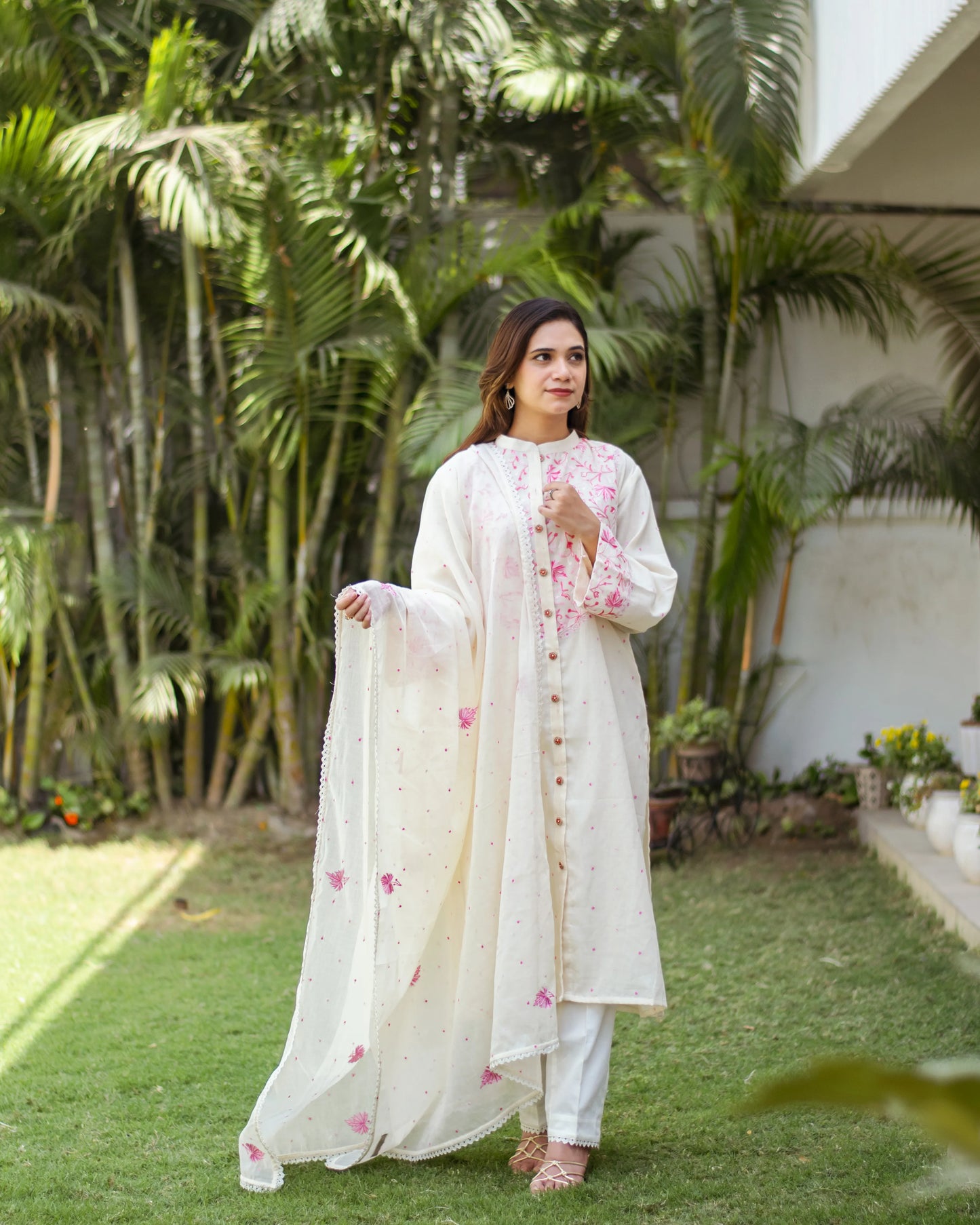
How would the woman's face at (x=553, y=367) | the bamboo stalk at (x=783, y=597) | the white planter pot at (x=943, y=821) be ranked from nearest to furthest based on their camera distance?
the woman's face at (x=553, y=367) < the white planter pot at (x=943, y=821) < the bamboo stalk at (x=783, y=597)

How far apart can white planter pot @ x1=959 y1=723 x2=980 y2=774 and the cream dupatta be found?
10.4 feet

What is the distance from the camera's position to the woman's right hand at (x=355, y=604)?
2367 millimetres

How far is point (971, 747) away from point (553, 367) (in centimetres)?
326

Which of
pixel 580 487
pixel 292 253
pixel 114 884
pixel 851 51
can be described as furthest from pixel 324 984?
pixel 292 253

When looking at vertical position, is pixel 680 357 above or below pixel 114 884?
above

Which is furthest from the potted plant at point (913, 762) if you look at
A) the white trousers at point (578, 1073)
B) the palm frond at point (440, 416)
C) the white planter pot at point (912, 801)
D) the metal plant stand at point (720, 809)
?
the white trousers at point (578, 1073)

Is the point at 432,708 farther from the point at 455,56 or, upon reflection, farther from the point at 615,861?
the point at 455,56

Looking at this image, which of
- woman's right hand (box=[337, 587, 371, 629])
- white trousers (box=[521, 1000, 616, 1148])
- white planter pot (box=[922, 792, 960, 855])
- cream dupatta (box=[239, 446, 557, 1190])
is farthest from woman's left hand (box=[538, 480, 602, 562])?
white planter pot (box=[922, 792, 960, 855])

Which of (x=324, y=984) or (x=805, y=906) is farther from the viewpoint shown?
(x=805, y=906)

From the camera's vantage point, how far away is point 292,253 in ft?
18.3

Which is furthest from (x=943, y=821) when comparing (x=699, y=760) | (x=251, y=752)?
(x=251, y=752)

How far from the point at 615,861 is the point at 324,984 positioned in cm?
60

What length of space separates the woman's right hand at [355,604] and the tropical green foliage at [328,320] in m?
3.01

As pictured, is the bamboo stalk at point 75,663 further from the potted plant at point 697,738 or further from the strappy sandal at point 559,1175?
the strappy sandal at point 559,1175
